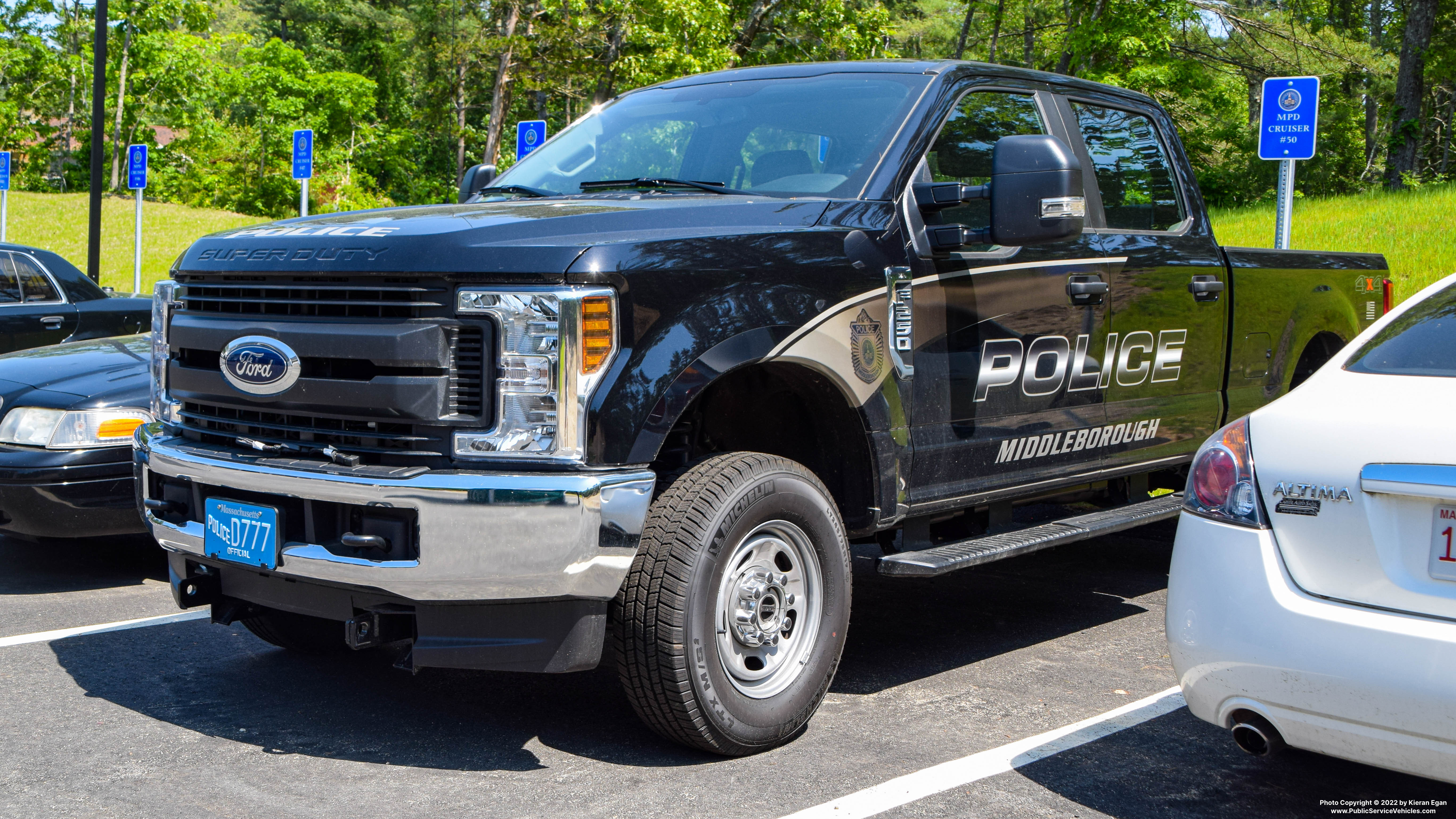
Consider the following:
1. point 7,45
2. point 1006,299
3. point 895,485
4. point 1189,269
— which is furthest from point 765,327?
point 7,45

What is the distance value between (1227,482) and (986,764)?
1070mm

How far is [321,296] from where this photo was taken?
3488 millimetres

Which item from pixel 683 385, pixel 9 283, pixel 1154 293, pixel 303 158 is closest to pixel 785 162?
pixel 683 385

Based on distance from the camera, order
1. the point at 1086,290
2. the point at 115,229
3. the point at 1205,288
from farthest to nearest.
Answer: the point at 115,229, the point at 1205,288, the point at 1086,290

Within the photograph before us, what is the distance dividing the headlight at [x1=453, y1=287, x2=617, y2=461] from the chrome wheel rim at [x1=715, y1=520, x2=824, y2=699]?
62cm

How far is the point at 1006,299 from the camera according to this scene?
14.7 feet

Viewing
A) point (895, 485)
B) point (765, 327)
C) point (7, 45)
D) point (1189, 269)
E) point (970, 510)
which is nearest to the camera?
point (765, 327)

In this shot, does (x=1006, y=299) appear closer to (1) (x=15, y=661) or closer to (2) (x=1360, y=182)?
(1) (x=15, y=661)

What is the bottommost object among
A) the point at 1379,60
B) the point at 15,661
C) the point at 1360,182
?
the point at 15,661

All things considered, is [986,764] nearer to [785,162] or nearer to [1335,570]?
[1335,570]

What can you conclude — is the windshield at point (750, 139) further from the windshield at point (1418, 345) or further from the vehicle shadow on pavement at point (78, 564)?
the vehicle shadow on pavement at point (78, 564)

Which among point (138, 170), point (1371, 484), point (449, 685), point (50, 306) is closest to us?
point (1371, 484)

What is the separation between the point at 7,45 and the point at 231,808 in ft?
176

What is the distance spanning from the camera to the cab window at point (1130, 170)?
527 cm
